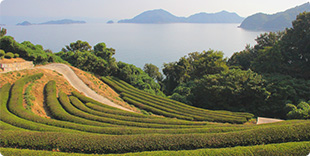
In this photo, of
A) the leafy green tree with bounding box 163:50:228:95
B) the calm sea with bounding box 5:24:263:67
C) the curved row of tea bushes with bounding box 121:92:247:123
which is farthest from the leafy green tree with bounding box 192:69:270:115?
the calm sea with bounding box 5:24:263:67

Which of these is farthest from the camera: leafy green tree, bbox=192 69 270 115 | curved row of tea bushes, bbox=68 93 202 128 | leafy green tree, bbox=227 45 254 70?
leafy green tree, bbox=227 45 254 70

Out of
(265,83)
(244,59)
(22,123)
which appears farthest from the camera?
(244,59)

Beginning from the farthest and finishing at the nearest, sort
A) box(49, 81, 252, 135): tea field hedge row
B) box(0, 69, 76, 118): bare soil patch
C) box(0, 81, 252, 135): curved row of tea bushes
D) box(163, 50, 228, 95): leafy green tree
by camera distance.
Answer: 1. box(163, 50, 228, 95): leafy green tree
2. box(0, 69, 76, 118): bare soil patch
3. box(49, 81, 252, 135): tea field hedge row
4. box(0, 81, 252, 135): curved row of tea bushes

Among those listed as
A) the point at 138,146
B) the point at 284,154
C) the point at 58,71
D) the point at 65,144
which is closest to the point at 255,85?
the point at 284,154

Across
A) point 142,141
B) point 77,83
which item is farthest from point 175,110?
point 142,141

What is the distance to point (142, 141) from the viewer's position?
30.7ft

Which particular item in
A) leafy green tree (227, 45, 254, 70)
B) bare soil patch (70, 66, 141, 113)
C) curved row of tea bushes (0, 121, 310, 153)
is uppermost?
leafy green tree (227, 45, 254, 70)

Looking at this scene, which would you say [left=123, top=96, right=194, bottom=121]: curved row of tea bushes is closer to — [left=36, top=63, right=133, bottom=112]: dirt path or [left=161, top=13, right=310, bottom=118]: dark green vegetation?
[left=36, top=63, right=133, bottom=112]: dirt path

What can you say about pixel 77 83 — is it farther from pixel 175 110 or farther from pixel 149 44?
pixel 149 44

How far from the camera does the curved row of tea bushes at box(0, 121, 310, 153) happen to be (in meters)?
9.14

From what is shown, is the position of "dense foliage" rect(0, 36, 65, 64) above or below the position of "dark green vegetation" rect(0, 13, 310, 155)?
above

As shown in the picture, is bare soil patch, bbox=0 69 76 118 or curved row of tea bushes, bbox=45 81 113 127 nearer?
curved row of tea bushes, bbox=45 81 113 127

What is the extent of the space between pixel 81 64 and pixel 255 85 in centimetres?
2914

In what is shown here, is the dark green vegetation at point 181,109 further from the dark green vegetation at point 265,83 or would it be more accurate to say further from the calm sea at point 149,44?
the calm sea at point 149,44
